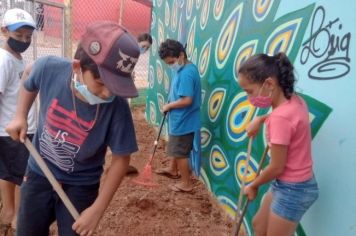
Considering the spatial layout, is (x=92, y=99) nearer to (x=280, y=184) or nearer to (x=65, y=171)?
(x=65, y=171)

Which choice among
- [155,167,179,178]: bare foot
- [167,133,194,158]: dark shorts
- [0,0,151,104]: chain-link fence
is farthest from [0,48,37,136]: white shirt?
[155,167,179,178]: bare foot

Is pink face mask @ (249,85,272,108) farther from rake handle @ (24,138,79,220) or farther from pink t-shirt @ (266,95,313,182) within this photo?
rake handle @ (24,138,79,220)

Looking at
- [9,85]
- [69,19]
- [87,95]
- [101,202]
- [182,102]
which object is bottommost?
[101,202]

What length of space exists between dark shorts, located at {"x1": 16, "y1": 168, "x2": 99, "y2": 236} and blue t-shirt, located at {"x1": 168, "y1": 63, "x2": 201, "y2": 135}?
207 centimetres

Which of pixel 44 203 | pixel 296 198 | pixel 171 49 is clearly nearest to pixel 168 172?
pixel 171 49

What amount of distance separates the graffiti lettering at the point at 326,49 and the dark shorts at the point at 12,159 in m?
2.24

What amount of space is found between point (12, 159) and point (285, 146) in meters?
2.13

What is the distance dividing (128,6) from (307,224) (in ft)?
43.6

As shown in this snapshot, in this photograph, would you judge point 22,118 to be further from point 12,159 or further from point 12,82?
point 12,159

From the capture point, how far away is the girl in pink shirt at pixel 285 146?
217cm

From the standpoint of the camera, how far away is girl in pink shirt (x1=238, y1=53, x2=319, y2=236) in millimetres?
2170

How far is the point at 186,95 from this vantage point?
157 inches

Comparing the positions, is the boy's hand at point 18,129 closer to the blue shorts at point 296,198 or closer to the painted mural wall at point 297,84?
the blue shorts at point 296,198

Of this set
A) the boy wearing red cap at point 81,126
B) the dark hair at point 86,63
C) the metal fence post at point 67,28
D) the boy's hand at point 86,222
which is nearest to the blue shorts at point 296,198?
the boy wearing red cap at point 81,126
